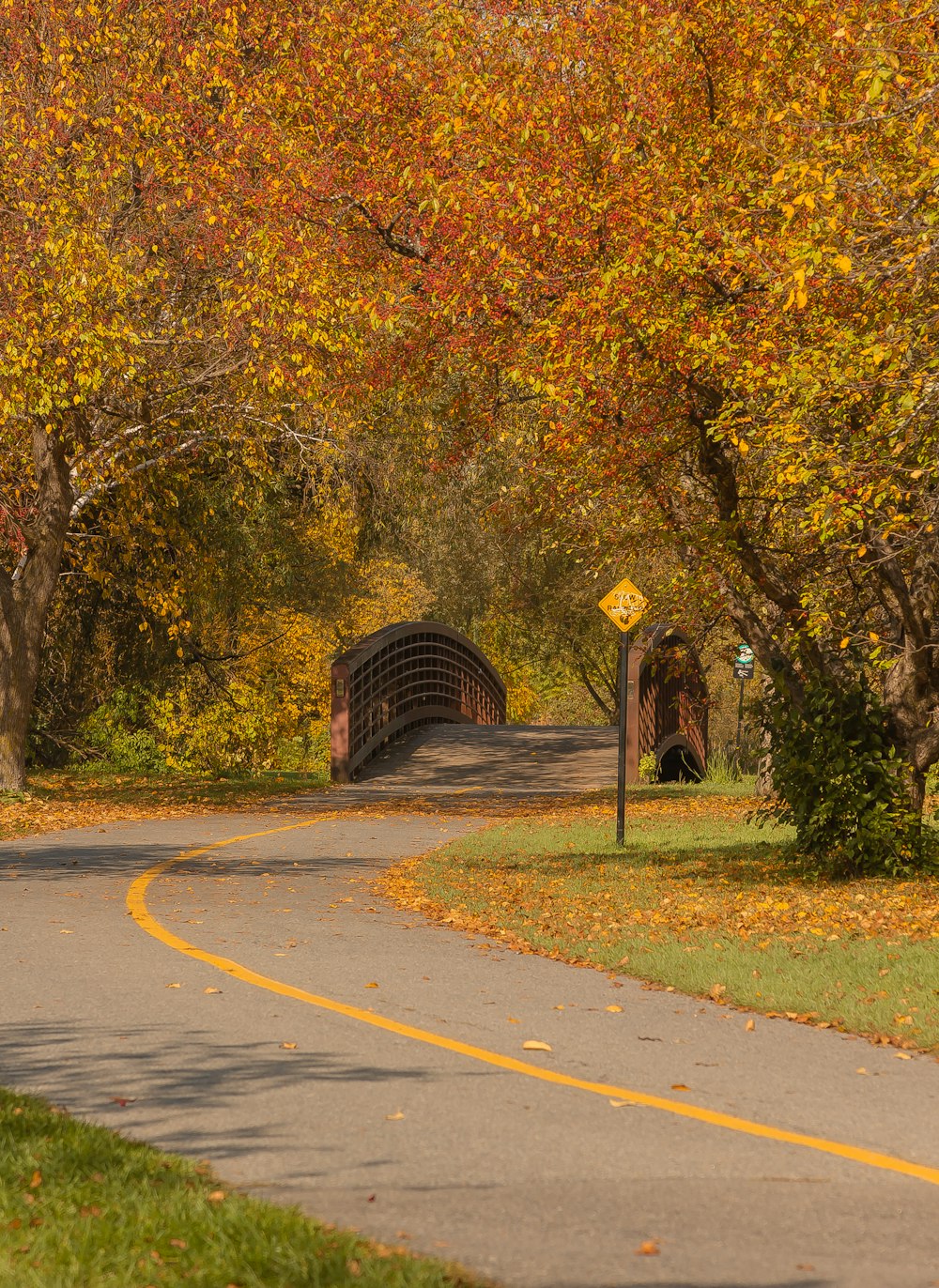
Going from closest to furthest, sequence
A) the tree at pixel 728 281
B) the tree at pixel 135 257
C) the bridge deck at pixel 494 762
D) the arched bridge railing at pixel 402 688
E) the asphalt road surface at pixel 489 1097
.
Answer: the asphalt road surface at pixel 489 1097, the tree at pixel 728 281, the tree at pixel 135 257, the bridge deck at pixel 494 762, the arched bridge railing at pixel 402 688

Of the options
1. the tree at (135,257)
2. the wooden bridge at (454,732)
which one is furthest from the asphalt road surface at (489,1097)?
the wooden bridge at (454,732)

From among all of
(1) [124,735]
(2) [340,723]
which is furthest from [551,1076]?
(1) [124,735]

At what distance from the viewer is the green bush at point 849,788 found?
1312cm

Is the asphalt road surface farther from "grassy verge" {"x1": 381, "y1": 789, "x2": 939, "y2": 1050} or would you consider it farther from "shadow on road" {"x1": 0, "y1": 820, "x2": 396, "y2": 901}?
"shadow on road" {"x1": 0, "y1": 820, "x2": 396, "y2": 901}

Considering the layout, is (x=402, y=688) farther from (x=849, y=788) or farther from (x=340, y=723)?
(x=849, y=788)

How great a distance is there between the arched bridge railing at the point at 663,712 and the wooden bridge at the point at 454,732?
38mm

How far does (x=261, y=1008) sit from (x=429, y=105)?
1164 cm

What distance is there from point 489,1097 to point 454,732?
28324 mm

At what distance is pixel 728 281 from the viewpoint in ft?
41.7

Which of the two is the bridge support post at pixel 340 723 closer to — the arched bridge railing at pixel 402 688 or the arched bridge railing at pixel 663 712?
the arched bridge railing at pixel 402 688

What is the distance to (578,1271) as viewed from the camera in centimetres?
400

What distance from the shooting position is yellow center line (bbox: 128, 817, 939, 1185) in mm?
5207

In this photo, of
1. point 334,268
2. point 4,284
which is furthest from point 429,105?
point 4,284

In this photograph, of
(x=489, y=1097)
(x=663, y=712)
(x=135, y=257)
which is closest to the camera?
(x=489, y=1097)
